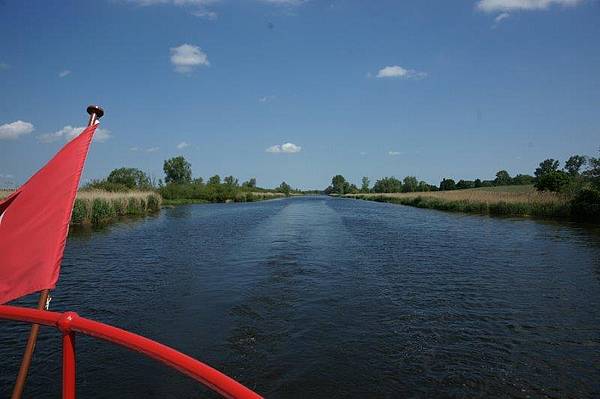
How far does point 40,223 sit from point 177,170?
5296 inches

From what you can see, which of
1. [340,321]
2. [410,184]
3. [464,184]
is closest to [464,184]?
[464,184]

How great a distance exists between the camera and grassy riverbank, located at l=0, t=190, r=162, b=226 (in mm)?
28156

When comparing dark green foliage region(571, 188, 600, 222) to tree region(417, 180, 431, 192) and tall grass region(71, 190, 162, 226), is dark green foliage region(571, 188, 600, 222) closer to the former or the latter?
tall grass region(71, 190, 162, 226)

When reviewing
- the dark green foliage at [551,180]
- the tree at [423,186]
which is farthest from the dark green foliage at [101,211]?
the tree at [423,186]

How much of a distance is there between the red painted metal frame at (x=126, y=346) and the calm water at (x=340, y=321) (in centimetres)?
424

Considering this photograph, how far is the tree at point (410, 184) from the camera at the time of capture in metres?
165

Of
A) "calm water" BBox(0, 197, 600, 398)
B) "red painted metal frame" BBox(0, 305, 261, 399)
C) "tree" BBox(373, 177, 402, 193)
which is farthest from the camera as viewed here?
"tree" BBox(373, 177, 402, 193)

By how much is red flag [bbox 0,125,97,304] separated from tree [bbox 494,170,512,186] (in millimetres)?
180843

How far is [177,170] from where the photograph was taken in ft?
431

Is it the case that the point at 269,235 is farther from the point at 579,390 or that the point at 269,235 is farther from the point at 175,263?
the point at 579,390

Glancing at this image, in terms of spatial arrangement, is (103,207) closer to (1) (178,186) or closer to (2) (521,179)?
(1) (178,186)

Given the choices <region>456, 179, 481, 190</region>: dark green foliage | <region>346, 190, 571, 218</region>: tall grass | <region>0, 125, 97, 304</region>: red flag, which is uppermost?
<region>456, 179, 481, 190</region>: dark green foliage

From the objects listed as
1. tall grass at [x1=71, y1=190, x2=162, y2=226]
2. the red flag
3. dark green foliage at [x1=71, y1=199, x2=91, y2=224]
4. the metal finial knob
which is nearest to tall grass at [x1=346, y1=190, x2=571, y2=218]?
tall grass at [x1=71, y1=190, x2=162, y2=226]

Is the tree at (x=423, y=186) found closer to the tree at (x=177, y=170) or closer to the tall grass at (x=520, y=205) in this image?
the tree at (x=177, y=170)
